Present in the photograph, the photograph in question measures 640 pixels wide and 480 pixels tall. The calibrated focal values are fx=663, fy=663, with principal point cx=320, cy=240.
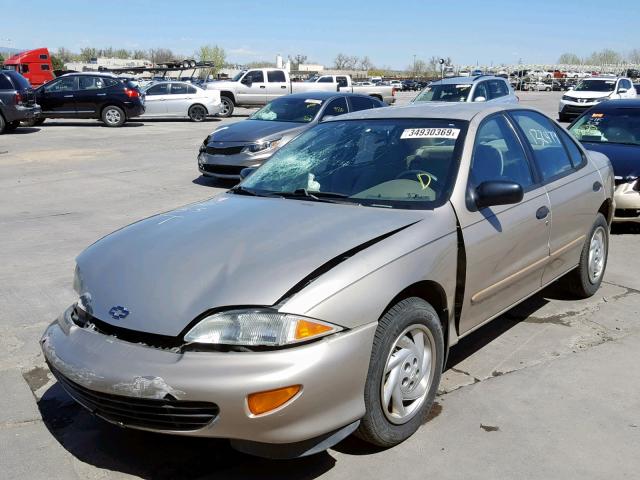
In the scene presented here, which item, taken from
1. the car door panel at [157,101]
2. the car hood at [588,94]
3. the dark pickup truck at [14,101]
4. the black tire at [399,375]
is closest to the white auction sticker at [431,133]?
the black tire at [399,375]

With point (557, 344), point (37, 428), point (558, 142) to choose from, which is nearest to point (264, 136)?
point (558, 142)

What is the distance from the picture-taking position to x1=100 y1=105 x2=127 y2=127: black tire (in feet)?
71.1

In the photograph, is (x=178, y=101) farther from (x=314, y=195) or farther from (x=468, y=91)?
(x=314, y=195)

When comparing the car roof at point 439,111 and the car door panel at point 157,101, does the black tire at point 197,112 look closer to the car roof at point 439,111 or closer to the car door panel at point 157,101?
the car door panel at point 157,101

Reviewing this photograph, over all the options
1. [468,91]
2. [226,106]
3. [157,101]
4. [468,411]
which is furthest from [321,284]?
[226,106]

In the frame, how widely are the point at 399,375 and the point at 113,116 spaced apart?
20501 millimetres

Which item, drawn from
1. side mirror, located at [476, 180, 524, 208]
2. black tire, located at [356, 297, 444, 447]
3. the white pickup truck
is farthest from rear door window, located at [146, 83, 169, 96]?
black tire, located at [356, 297, 444, 447]

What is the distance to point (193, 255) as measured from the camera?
10.2 feet

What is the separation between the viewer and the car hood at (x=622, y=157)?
7.54 meters

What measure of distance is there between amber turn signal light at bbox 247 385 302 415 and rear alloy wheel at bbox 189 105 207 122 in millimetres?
22966

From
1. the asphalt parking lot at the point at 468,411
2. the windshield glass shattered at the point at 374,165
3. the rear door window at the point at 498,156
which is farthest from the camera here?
the rear door window at the point at 498,156

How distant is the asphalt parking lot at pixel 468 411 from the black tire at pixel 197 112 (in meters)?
18.2

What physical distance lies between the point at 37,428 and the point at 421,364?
6.57 ft

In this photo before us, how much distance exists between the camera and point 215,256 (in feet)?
10.1
